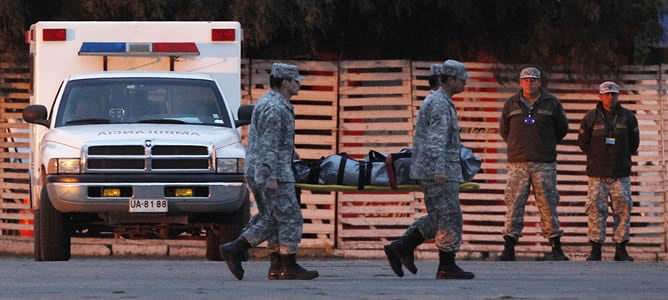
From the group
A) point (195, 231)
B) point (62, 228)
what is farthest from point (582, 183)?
point (62, 228)

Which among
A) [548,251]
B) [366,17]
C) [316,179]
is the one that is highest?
[366,17]

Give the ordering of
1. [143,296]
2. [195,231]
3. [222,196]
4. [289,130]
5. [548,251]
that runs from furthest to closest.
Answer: [548,251]
[195,231]
[222,196]
[289,130]
[143,296]

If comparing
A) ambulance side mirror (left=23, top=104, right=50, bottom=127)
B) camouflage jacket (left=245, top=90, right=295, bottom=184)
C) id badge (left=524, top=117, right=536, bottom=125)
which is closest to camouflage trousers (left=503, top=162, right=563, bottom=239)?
id badge (left=524, top=117, right=536, bottom=125)

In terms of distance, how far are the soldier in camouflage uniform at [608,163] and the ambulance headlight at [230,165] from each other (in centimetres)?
440

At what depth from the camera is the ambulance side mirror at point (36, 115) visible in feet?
57.3

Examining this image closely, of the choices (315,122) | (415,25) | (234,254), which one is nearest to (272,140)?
(234,254)

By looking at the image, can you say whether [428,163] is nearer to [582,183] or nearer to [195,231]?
[195,231]

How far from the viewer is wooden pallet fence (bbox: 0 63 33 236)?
2255cm

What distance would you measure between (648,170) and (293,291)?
35.8 feet

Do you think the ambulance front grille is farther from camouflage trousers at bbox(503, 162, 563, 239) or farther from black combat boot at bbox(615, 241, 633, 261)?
black combat boot at bbox(615, 241, 633, 261)

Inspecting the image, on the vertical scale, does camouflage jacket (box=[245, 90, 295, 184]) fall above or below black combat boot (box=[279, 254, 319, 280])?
above

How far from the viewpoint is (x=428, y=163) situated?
13.9 m

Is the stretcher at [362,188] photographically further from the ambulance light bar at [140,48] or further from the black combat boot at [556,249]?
the ambulance light bar at [140,48]

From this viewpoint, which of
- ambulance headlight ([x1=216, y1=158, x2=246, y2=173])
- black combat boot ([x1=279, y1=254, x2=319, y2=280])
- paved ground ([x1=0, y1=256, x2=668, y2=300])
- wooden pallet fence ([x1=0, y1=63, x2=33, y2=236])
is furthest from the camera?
wooden pallet fence ([x1=0, y1=63, x2=33, y2=236])
